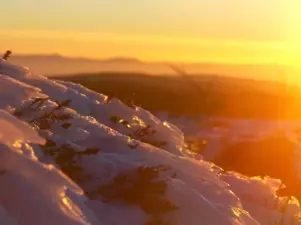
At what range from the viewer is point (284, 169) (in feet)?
54.1

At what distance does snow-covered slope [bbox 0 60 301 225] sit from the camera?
16.0 feet

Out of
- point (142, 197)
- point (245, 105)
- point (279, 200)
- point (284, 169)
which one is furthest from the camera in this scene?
point (245, 105)

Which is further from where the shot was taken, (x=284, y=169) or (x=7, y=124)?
(x=284, y=169)

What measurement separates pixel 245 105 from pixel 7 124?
3479 centimetres

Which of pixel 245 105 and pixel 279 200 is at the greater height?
pixel 245 105

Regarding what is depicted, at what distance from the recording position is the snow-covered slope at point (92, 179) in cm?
488

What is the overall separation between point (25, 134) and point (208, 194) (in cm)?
209

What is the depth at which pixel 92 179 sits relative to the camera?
21.3 feet

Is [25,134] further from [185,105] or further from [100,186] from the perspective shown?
[185,105]

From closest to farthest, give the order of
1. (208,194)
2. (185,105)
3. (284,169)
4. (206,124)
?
(208,194), (284,169), (206,124), (185,105)

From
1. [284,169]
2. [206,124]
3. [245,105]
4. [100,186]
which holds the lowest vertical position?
[100,186]

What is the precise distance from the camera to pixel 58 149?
656 centimetres

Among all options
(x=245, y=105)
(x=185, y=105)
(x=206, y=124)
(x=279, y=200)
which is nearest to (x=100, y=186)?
(x=279, y=200)

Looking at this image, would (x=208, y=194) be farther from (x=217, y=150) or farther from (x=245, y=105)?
(x=245, y=105)
